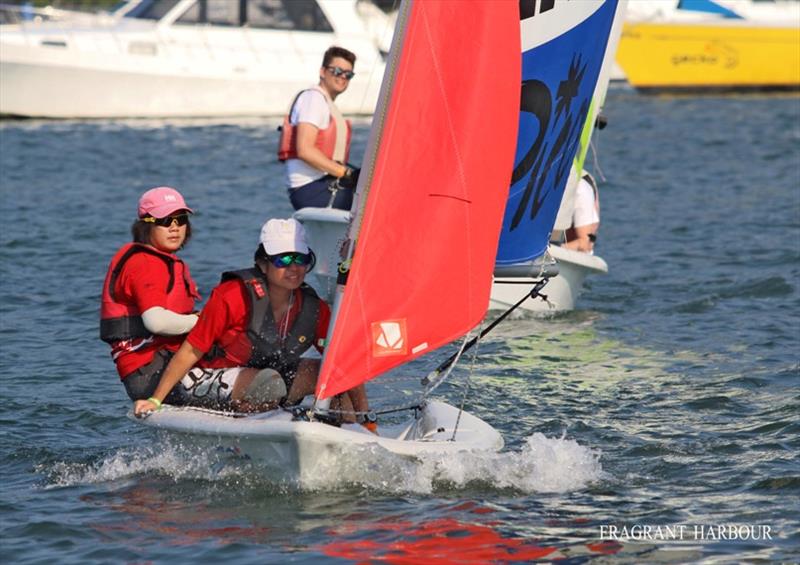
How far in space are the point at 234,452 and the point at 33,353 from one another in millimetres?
3881

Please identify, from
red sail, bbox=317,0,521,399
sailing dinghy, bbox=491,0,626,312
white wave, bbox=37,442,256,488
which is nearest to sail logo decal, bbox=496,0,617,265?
sailing dinghy, bbox=491,0,626,312

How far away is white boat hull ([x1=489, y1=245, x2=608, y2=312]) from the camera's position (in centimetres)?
→ 1148

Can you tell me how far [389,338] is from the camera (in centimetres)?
690

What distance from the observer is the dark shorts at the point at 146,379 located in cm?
758

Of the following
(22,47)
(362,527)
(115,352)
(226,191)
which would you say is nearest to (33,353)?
(115,352)

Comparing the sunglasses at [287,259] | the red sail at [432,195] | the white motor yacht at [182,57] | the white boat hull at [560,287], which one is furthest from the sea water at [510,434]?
the white motor yacht at [182,57]

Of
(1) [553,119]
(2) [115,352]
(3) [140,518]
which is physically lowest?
(3) [140,518]

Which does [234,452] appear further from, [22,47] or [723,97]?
[723,97]

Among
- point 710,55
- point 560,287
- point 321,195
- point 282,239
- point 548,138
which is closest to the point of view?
point 282,239

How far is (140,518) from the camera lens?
6949 mm

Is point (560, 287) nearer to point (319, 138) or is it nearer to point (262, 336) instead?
point (319, 138)

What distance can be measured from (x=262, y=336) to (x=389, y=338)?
0.83 m

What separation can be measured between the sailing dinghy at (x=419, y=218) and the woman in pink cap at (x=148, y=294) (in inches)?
20.2

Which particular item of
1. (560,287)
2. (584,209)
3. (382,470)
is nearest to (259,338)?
(382,470)
